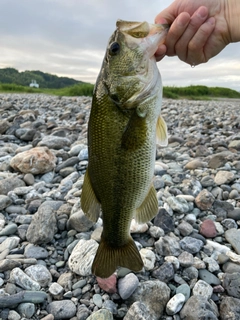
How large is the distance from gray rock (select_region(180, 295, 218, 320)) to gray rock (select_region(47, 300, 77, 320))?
84 cm

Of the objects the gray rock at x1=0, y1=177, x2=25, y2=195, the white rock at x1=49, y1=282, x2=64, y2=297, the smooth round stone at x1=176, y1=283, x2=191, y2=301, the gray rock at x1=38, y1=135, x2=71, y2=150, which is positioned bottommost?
the white rock at x1=49, y1=282, x2=64, y2=297

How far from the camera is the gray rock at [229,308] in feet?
8.23

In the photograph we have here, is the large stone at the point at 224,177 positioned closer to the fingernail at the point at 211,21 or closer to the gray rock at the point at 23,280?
the fingernail at the point at 211,21

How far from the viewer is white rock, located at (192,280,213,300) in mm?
2721

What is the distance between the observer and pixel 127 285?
107 inches

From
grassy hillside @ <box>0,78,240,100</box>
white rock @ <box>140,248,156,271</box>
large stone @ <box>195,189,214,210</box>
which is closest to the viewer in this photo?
white rock @ <box>140,248,156,271</box>

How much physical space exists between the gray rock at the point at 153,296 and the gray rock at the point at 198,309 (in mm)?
168

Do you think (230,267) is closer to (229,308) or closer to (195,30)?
(229,308)

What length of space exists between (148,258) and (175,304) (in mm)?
520

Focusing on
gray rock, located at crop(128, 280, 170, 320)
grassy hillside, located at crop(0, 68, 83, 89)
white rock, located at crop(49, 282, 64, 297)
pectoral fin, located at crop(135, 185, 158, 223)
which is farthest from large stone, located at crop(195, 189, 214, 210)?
grassy hillside, located at crop(0, 68, 83, 89)

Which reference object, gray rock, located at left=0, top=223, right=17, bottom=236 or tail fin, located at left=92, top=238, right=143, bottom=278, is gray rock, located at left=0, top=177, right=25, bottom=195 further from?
tail fin, located at left=92, top=238, right=143, bottom=278

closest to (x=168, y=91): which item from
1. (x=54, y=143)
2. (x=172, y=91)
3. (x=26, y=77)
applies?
(x=172, y=91)

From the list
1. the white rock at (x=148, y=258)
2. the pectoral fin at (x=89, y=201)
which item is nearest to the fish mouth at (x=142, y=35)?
the pectoral fin at (x=89, y=201)

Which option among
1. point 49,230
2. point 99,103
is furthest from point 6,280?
point 99,103
